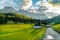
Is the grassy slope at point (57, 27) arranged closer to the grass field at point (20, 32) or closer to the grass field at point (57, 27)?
the grass field at point (57, 27)

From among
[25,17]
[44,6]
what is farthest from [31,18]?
[44,6]

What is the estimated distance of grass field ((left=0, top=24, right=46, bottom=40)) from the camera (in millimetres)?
2619

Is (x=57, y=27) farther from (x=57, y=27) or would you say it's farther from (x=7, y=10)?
(x=7, y=10)

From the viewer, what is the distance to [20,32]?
2.66m

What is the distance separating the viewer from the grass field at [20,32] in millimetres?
2619

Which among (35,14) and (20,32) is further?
(35,14)

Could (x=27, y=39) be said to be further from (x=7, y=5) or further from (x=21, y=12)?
(x=7, y=5)

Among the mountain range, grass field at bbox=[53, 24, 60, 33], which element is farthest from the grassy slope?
the mountain range

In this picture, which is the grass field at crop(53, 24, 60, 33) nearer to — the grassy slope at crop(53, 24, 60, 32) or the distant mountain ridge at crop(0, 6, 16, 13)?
the grassy slope at crop(53, 24, 60, 32)

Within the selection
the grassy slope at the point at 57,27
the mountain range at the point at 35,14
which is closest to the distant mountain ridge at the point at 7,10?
the mountain range at the point at 35,14

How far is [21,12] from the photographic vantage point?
2.75m

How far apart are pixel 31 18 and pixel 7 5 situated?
43cm

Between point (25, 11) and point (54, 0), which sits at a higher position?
point (54, 0)

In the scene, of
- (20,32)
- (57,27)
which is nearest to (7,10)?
(20,32)
